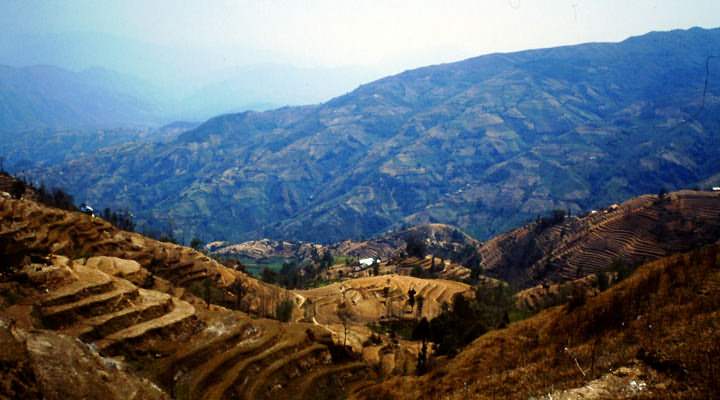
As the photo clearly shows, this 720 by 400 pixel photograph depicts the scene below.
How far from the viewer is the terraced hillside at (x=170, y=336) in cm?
2853

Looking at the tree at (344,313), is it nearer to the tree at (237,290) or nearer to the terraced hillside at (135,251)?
the terraced hillside at (135,251)

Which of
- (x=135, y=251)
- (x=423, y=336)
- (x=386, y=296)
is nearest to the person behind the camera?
(x=423, y=336)

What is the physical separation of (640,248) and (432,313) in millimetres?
67994

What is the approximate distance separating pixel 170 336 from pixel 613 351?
92.1 ft

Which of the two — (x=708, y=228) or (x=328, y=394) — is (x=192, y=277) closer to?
(x=328, y=394)

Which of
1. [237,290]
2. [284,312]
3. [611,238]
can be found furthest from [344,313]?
[611,238]

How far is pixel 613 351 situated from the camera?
1655 cm

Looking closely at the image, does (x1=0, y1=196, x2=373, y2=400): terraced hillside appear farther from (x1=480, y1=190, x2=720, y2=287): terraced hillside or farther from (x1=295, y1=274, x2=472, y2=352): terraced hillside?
(x1=480, y1=190, x2=720, y2=287): terraced hillside

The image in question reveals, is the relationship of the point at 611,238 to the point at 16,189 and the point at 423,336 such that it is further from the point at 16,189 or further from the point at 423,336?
the point at 16,189

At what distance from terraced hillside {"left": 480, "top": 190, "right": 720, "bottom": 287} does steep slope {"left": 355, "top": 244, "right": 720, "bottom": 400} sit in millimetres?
91496

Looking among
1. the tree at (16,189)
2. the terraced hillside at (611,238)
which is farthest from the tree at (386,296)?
the tree at (16,189)

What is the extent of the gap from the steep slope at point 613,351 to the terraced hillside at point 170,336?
26.5ft

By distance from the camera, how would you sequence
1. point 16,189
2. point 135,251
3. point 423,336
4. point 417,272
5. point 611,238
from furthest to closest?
point 611,238
point 417,272
point 16,189
point 135,251
point 423,336

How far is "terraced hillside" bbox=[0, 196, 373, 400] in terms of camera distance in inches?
1123
